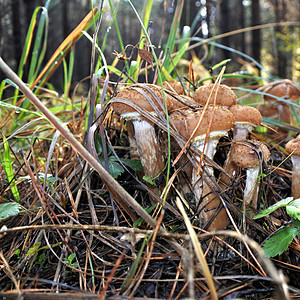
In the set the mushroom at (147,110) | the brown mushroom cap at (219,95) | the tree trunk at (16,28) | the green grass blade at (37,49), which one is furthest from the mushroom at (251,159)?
the tree trunk at (16,28)

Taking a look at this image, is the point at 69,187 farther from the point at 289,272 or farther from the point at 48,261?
the point at 289,272

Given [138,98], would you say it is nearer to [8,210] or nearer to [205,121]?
[205,121]

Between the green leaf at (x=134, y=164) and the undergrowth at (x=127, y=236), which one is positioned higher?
the green leaf at (x=134, y=164)

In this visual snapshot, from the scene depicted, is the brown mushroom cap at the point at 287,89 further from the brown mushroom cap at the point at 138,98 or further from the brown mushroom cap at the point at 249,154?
the brown mushroom cap at the point at 138,98

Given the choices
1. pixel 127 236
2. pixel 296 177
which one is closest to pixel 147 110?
pixel 127 236

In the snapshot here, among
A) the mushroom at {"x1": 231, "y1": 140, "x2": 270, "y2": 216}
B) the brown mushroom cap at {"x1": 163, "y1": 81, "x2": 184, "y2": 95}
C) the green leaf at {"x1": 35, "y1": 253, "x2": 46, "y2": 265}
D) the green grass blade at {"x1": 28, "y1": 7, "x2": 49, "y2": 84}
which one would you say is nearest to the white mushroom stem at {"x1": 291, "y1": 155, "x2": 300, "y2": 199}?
the mushroom at {"x1": 231, "y1": 140, "x2": 270, "y2": 216}

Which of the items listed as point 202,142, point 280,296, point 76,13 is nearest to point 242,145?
point 202,142
